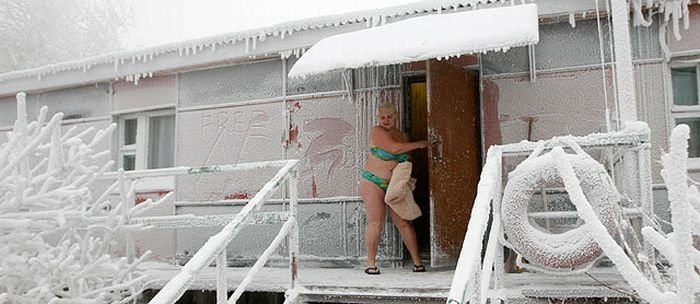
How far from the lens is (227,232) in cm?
419

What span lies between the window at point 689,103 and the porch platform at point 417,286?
1.38 m

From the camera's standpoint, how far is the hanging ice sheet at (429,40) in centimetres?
510

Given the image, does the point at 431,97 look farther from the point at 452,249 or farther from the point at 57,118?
the point at 57,118

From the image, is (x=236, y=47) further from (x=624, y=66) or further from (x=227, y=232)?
(x=624, y=66)

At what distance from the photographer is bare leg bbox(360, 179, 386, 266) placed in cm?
610

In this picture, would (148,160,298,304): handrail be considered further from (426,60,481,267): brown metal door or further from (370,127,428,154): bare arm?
(426,60,481,267): brown metal door

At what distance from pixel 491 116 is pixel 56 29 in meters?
25.2

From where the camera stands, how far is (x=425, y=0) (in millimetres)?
6605

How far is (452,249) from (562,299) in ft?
6.05

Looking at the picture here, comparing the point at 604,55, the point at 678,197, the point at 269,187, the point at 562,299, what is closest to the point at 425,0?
the point at 604,55

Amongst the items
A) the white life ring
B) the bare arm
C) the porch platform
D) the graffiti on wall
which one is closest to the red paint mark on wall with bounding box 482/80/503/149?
the bare arm

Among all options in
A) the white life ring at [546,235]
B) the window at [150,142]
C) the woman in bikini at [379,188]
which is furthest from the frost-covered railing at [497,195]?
the window at [150,142]

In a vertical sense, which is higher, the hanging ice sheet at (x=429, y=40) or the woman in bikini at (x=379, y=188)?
the hanging ice sheet at (x=429, y=40)

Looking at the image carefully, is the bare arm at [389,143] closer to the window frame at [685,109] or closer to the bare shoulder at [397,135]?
the bare shoulder at [397,135]
